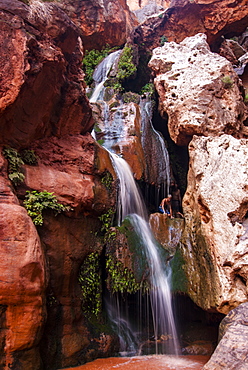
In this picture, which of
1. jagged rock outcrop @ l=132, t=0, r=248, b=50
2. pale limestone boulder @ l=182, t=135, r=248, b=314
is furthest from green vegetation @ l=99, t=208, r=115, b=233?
jagged rock outcrop @ l=132, t=0, r=248, b=50

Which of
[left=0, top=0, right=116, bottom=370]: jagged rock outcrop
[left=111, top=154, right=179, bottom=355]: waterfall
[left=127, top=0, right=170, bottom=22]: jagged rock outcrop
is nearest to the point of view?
[left=0, top=0, right=116, bottom=370]: jagged rock outcrop

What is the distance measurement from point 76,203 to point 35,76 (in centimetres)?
315

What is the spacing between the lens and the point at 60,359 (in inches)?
206

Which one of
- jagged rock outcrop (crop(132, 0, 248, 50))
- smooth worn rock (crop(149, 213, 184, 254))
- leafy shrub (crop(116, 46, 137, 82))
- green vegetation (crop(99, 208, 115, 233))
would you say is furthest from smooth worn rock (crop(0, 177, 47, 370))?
jagged rock outcrop (crop(132, 0, 248, 50))

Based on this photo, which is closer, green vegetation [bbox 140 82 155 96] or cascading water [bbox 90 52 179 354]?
cascading water [bbox 90 52 179 354]

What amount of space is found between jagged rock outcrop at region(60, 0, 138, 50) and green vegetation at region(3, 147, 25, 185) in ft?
51.3

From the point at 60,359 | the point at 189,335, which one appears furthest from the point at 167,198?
the point at 60,359

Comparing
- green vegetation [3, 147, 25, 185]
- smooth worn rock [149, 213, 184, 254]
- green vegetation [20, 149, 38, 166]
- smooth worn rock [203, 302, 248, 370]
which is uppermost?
green vegetation [20, 149, 38, 166]

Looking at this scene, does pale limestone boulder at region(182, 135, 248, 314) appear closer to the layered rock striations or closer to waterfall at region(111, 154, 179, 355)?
the layered rock striations

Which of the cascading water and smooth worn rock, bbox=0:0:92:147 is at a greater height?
smooth worn rock, bbox=0:0:92:147

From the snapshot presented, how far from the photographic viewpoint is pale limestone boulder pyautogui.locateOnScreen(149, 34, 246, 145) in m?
8.88

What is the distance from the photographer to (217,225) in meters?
6.34

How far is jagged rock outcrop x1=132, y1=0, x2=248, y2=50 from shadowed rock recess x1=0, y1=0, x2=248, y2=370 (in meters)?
6.48

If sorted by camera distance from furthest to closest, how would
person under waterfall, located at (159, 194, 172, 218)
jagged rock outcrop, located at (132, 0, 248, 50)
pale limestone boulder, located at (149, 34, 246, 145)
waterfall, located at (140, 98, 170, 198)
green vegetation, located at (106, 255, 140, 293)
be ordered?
jagged rock outcrop, located at (132, 0, 248, 50)
waterfall, located at (140, 98, 170, 198)
person under waterfall, located at (159, 194, 172, 218)
pale limestone boulder, located at (149, 34, 246, 145)
green vegetation, located at (106, 255, 140, 293)
